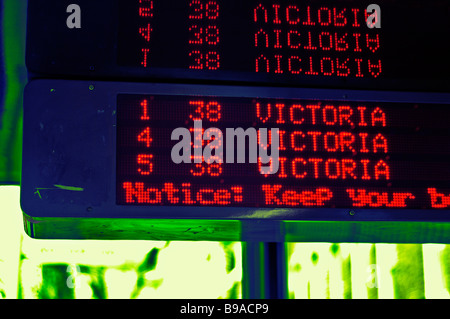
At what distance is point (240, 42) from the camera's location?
59.9 inches

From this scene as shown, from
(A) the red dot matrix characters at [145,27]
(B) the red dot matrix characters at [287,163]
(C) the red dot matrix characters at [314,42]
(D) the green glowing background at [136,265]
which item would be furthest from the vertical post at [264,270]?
(A) the red dot matrix characters at [145,27]

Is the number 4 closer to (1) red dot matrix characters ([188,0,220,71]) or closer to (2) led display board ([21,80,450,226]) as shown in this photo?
(2) led display board ([21,80,450,226])

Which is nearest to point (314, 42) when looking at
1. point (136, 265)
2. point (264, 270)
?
point (264, 270)

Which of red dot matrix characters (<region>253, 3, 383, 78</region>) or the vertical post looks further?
the vertical post

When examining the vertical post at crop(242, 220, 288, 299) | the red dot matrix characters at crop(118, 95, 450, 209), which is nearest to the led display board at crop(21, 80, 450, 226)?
the red dot matrix characters at crop(118, 95, 450, 209)

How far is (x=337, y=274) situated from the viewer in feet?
7.28

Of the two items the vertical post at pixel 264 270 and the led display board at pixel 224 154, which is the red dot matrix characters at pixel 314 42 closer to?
the led display board at pixel 224 154

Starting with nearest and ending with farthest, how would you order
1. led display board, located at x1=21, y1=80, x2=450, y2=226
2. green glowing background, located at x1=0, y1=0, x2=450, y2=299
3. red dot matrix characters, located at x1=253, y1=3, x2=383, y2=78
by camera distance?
led display board, located at x1=21, y1=80, x2=450, y2=226 < red dot matrix characters, located at x1=253, y1=3, x2=383, y2=78 < green glowing background, located at x1=0, y1=0, x2=450, y2=299

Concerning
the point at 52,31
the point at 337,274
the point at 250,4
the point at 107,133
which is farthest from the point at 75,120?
the point at 337,274

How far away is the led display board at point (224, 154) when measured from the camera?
1.42 m

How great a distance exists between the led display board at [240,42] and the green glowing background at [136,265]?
25.7 inches

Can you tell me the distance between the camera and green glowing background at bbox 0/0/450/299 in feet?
6.78

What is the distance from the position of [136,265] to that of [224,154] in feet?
3.02

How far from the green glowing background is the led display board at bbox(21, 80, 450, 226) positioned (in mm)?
749
